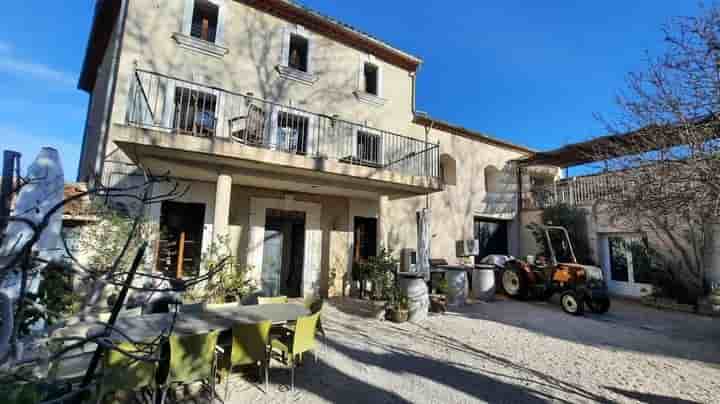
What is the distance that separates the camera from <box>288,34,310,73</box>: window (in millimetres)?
8491

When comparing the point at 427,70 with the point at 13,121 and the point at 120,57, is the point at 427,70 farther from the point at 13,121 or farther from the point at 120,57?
the point at 13,121

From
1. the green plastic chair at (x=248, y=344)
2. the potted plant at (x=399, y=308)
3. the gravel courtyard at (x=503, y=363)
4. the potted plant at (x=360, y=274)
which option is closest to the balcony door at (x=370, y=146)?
the potted plant at (x=360, y=274)

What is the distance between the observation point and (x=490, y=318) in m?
6.89

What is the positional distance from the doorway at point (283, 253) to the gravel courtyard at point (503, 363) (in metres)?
1.76

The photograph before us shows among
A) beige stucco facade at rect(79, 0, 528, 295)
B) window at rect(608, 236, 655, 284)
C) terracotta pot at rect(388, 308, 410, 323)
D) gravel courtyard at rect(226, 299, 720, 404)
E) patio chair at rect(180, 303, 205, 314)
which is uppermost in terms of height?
beige stucco facade at rect(79, 0, 528, 295)

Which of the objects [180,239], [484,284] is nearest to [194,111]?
[180,239]

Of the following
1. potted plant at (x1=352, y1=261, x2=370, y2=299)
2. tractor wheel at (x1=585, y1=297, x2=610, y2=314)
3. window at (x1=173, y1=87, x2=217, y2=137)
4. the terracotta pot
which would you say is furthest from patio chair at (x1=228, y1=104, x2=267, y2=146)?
tractor wheel at (x1=585, y1=297, x2=610, y2=314)

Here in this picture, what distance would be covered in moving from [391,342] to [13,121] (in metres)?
5.68

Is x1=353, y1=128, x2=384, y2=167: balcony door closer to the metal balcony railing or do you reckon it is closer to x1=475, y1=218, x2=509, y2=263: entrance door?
the metal balcony railing

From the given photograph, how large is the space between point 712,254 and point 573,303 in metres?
4.69

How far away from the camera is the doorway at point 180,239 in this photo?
6531mm

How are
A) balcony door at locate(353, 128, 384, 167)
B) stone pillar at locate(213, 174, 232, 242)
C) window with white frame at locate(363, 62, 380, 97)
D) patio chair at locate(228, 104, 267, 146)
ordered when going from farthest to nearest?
window with white frame at locate(363, 62, 380, 97), balcony door at locate(353, 128, 384, 167), patio chair at locate(228, 104, 267, 146), stone pillar at locate(213, 174, 232, 242)

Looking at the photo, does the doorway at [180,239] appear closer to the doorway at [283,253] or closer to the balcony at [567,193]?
the doorway at [283,253]

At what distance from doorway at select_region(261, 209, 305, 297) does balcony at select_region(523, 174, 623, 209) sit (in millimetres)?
9336
